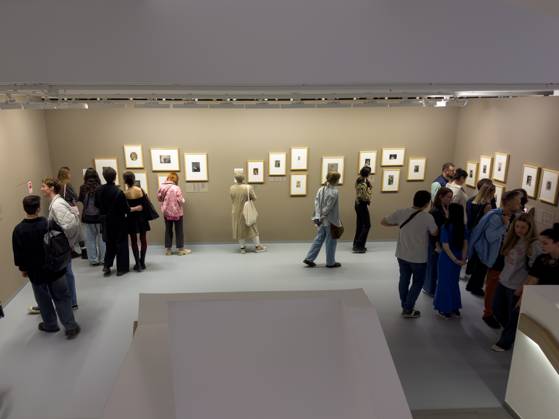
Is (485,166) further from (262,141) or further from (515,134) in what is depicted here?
(262,141)

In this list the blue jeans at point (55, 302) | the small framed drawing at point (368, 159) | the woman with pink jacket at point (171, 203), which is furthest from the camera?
the small framed drawing at point (368, 159)

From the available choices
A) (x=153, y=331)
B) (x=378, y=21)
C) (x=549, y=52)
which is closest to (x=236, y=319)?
(x=153, y=331)

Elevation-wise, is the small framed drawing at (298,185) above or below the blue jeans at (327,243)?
above

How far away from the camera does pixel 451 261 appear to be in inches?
212

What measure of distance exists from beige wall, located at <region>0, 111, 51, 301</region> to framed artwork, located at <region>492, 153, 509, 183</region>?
26.8 ft

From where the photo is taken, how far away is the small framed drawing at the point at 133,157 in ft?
26.3

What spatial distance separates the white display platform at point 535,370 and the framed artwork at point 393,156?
5.04 metres

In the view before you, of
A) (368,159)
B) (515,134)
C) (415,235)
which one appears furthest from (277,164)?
(515,134)

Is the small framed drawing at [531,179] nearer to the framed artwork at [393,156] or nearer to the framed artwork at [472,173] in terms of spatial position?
the framed artwork at [472,173]

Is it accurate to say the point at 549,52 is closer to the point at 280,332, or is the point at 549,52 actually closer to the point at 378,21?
the point at 378,21

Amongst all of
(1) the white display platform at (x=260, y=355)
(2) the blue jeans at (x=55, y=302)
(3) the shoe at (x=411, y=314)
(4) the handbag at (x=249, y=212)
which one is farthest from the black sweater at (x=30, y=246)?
(3) the shoe at (x=411, y=314)

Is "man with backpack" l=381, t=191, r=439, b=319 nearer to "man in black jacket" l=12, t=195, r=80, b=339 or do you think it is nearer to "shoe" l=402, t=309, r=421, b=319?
"shoe" l=402, t=309, r=421, b=319

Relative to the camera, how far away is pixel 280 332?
7.95ft

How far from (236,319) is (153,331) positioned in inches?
19.3
